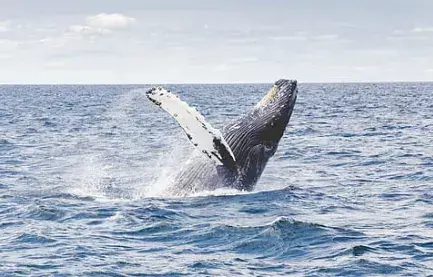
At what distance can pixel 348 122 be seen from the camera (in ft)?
130

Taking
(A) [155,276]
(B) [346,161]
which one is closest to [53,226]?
(A) [155,276]

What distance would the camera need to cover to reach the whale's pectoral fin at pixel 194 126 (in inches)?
436

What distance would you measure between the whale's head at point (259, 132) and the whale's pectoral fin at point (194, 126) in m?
0.64

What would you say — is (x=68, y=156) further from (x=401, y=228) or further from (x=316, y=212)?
(x=401, y=228)

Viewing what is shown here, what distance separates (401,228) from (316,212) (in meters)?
1.74

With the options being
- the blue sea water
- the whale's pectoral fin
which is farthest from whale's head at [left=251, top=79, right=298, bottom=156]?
the blue sea water

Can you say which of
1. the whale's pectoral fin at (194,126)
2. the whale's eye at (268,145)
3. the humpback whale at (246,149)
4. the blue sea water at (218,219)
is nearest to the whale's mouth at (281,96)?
the humpback whale at (246,149)

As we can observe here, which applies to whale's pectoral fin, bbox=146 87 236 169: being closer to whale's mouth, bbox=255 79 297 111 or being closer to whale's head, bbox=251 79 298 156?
whale's head, bbox=251 79 298 156

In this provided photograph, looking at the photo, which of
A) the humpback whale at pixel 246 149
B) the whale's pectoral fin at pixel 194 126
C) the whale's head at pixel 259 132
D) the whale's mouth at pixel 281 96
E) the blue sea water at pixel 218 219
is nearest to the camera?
the blue sea water at pixel 218 219

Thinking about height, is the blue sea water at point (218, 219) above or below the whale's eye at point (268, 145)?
below

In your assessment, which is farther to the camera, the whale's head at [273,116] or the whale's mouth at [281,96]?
the whale's mouth at [281,96]

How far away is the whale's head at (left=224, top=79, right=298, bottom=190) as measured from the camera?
503 inches

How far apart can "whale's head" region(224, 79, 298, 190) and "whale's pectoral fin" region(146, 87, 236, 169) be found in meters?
0.64

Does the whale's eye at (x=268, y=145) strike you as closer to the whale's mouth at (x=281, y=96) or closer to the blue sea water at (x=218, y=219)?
the whale's mouth at (x=281, y=96)
